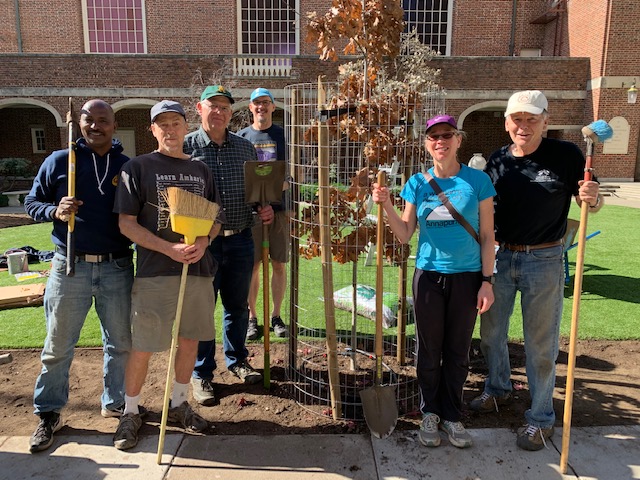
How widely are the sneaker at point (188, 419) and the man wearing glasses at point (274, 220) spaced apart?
5.47 feet

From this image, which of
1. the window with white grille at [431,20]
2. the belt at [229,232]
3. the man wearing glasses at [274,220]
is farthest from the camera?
the window with white grille at [431,20]

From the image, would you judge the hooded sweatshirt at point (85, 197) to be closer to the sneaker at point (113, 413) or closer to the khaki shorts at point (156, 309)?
the khaki shorts at point (156, 309)

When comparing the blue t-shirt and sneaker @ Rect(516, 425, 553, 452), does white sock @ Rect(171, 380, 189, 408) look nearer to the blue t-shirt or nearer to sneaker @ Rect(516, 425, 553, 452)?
the blue t-shirt

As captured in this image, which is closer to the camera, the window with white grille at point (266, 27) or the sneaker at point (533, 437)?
the sneaker at point (533, 437)

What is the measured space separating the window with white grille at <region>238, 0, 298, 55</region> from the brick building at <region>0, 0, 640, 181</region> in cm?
5

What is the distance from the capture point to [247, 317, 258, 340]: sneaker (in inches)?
204

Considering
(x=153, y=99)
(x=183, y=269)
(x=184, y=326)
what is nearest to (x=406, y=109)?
(x=183, y=269)

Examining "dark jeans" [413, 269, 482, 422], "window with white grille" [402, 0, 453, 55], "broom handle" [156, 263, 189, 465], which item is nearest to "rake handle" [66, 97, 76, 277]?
"broom handle" [156, 263, 189, 465]

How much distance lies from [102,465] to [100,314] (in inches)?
36.9

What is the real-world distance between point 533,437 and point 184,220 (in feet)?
8.36

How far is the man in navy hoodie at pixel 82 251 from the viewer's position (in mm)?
3188

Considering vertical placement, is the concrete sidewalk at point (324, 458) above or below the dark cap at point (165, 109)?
below

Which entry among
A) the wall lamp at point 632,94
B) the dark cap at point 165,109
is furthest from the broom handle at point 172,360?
the wall lamp at point 632,94

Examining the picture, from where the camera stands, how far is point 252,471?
9.93ft
